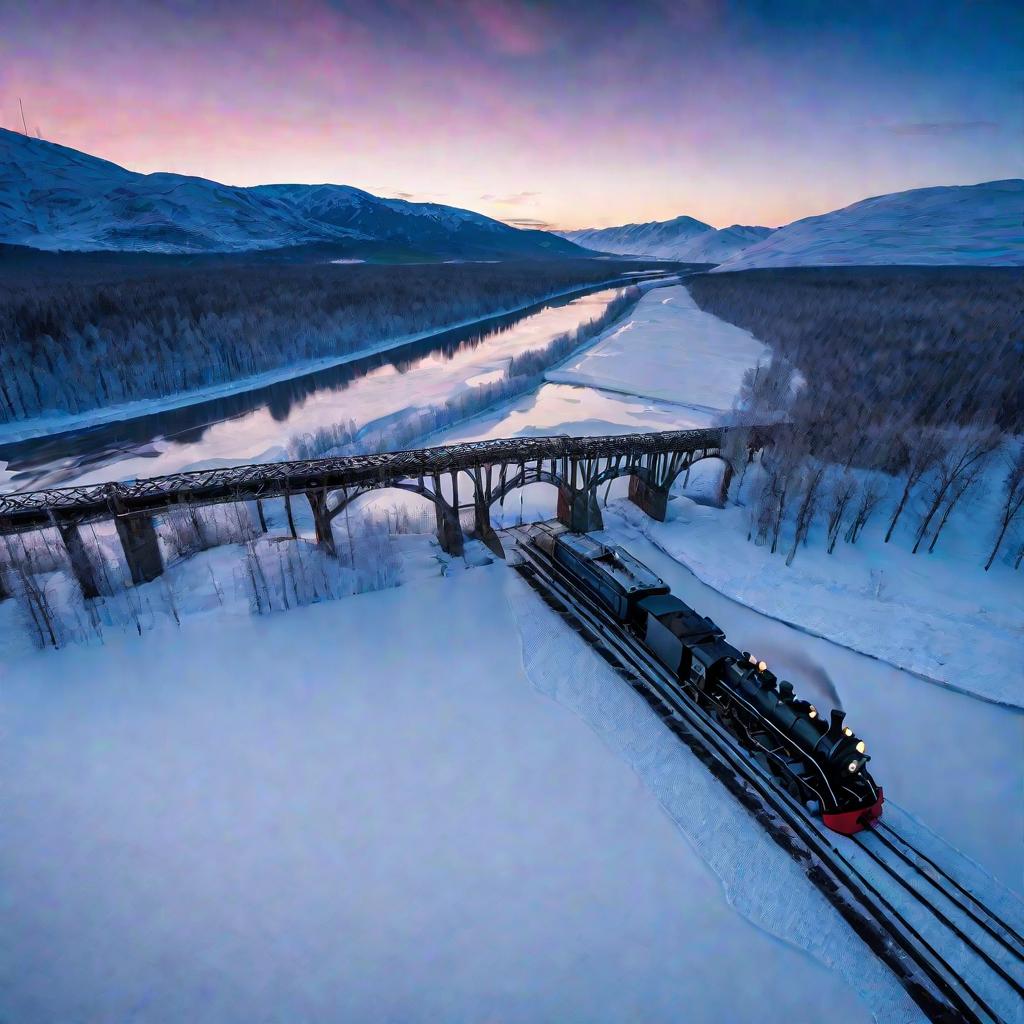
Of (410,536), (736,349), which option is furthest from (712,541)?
(736,349)

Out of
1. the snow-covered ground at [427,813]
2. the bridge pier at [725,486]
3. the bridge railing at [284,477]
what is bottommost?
the snow-covered ground at [427,813]

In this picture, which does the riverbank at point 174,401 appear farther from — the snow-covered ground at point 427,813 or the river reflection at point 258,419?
the snow-covered ground at point 427,813

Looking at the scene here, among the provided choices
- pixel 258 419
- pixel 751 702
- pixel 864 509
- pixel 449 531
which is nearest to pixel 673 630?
pixel 751 702

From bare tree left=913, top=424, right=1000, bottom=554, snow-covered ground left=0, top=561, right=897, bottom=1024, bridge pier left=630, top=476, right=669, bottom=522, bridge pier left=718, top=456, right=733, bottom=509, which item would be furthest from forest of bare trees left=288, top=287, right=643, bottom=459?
bare tree left=913, top=424, right=1000, bottom=554

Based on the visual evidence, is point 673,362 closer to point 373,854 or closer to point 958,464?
point 958,464

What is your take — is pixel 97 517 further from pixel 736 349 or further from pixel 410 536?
pixel 736 349

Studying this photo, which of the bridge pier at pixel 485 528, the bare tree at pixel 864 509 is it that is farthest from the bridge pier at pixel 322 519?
the bare tree at pixel 864 509
